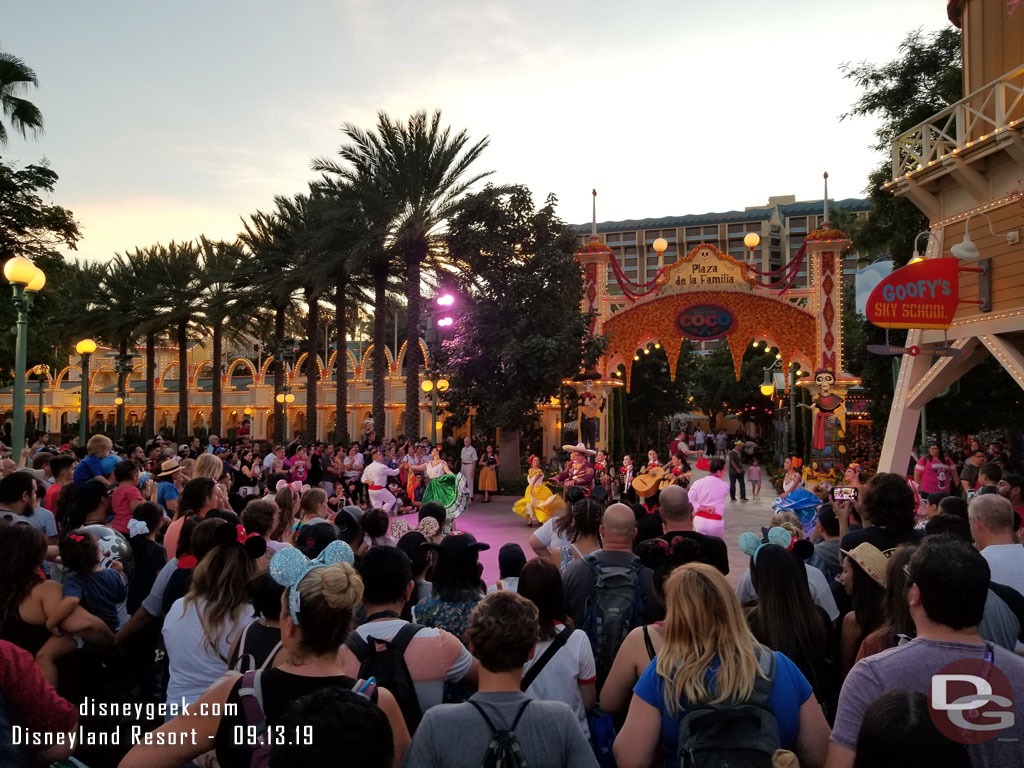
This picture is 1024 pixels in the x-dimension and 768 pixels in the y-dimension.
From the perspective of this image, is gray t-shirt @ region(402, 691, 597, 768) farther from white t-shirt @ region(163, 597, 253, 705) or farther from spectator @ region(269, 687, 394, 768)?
white t-shirt @ region(163, 597, 253, 705)

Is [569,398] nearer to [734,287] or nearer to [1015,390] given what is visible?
[734,287]

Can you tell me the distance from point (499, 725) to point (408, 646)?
2.85 feet

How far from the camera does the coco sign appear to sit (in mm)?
25219

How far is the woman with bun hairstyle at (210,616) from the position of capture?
3695mm

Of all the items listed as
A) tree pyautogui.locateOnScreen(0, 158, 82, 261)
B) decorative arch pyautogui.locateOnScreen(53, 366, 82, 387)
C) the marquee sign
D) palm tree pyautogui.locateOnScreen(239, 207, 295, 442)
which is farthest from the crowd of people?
decorative arch pyautogui.locateOnScreen(53, 366, 82, 387)

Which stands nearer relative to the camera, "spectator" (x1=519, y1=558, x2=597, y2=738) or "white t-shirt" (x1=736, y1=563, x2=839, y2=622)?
"spectator" (x1=519, y1=558, x2=597, y2=738)

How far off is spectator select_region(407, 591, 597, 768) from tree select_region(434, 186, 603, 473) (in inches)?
840

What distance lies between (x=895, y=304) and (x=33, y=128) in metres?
20.8

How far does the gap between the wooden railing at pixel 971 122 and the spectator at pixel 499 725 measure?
547 inches

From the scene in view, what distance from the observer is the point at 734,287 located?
82.5 ft

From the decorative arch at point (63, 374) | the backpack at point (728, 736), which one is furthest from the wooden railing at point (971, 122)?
the decorative arch at point (63, 374)

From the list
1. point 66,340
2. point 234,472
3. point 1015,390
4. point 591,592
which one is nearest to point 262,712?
point 591,592

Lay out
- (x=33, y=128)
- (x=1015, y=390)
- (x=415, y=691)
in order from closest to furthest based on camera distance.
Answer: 1. (x=415, y=691)
2. (x=33, y=128)
3. (x=1015, y=390)

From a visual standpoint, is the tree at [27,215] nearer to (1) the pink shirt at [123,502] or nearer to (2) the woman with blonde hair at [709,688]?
(1) the pink shirt at [123,502]
